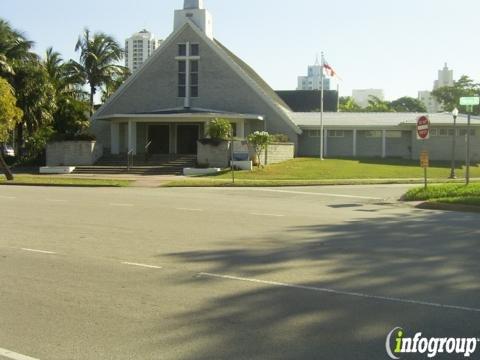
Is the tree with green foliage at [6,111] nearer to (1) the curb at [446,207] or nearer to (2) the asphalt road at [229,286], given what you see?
(2) the asphalt road at [229,286]

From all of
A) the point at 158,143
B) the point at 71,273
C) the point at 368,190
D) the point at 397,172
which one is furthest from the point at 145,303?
the point at 158,143

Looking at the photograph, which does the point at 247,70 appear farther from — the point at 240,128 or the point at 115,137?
the point at 115,137

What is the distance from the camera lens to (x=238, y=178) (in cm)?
3150

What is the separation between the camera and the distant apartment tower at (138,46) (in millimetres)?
88250

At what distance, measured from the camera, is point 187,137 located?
42906mm

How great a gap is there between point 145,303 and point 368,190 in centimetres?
2002

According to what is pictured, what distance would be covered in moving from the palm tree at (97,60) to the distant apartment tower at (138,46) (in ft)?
113

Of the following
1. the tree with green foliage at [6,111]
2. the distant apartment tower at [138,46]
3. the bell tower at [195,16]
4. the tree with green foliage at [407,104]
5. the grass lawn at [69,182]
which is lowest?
the grass lawn at [69,182]

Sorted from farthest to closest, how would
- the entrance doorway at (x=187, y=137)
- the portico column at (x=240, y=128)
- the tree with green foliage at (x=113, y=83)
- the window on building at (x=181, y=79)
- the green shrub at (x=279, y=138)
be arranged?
the tree with green foliage at (x=113, y=83)
the window on building at (x=181, y=79)
the entrance doorway at (x=187, y=137)
the portico column at (x=240, y=128)
the green shrub at (x=279, y=138)

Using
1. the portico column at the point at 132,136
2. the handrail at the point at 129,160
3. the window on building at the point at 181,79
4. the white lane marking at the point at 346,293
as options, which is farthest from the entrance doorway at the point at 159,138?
the white lane marking at the point at 346,293

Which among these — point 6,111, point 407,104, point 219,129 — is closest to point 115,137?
point 219,129

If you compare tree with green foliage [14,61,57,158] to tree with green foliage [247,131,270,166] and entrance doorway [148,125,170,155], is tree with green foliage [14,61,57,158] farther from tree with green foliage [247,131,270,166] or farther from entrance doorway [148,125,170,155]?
tree with green foliage [247,131,270,166]

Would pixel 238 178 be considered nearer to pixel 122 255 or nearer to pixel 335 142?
pixel 335 142
